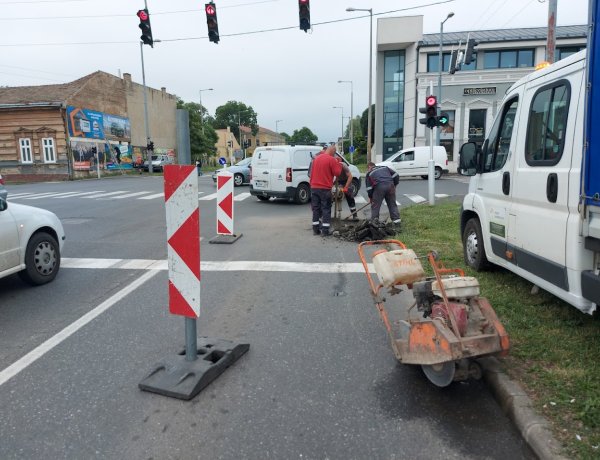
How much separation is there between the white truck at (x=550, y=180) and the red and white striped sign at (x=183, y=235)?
2818 millimetres

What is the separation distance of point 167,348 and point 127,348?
0.35m

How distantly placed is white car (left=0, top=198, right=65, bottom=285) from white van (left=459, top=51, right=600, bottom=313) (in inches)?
215

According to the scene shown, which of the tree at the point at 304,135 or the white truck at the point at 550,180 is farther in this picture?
the tree at the point at 304,135

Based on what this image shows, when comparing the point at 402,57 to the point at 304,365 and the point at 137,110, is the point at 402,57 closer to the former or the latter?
the point at 137,110

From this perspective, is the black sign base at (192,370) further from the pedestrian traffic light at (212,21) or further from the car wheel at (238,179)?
the car wheel at (238,179)

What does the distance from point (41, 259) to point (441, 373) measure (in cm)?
525

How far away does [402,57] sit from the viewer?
130 ft

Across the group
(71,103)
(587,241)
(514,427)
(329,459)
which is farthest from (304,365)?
(71,103)

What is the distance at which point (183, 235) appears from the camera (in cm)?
348

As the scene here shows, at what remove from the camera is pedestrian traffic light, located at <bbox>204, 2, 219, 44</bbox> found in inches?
595

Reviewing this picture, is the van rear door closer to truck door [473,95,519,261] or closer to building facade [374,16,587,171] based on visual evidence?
truck door [473,95,519,261]

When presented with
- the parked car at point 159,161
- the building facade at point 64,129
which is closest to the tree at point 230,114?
the parked car at point 159,161

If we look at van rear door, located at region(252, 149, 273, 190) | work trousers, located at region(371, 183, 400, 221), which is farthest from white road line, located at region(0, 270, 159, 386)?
van rear door, located at region(252, 149, 273, 190)

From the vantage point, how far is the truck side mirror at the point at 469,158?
5.68 meters
